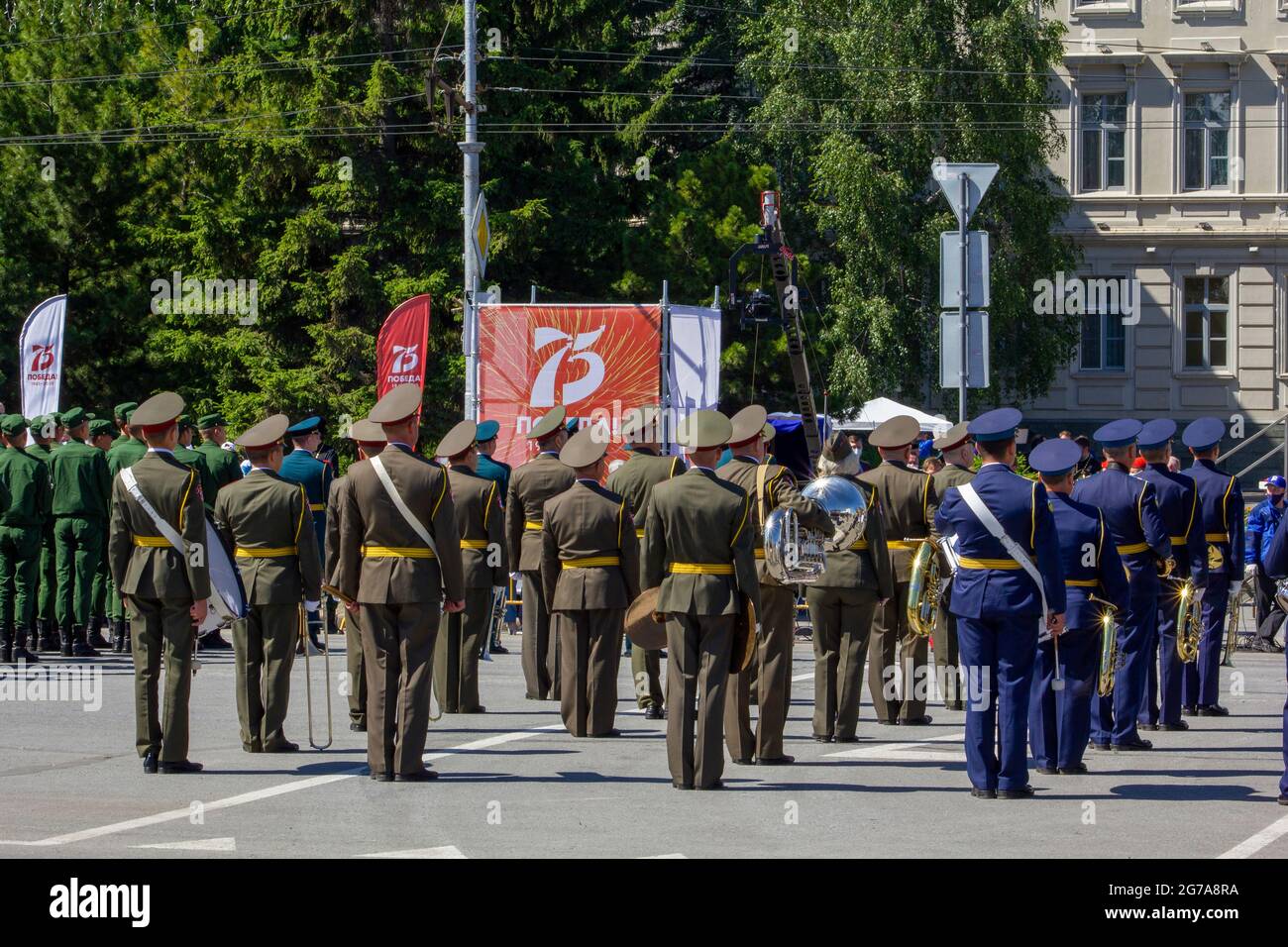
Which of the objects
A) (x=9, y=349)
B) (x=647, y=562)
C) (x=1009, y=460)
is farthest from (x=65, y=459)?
(x=9, y=349)

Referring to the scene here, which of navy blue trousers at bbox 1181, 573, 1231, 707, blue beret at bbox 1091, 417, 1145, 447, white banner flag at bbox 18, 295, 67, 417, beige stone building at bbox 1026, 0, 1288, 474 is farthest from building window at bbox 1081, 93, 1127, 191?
blue beret at bbox 1091, 417, 1145, 447

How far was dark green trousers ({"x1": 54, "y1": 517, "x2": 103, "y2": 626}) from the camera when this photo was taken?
58.3ft

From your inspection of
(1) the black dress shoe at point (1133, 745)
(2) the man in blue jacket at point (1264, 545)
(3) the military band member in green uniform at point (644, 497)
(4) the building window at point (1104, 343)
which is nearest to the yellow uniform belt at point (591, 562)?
(3) the military band member in green uniform at point (644, 497)

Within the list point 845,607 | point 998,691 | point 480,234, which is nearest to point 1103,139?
point 480,234

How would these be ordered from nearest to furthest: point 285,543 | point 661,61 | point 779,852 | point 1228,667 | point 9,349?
point 779,852 → point 285,543 → point 1228,667 → point 9,349 → point 661,61

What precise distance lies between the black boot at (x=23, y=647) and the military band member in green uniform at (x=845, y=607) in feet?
27.0

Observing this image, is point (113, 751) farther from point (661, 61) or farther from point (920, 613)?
point (661, 61)

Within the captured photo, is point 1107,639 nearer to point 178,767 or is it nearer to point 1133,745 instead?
point 1133,745

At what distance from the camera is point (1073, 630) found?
1143cm

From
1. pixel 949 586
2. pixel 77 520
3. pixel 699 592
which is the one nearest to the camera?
pixel 699 592

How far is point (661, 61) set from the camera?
41.1m

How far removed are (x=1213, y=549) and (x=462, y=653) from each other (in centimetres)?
602

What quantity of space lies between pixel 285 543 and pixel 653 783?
9.76 feet

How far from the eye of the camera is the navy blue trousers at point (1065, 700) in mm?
11445
